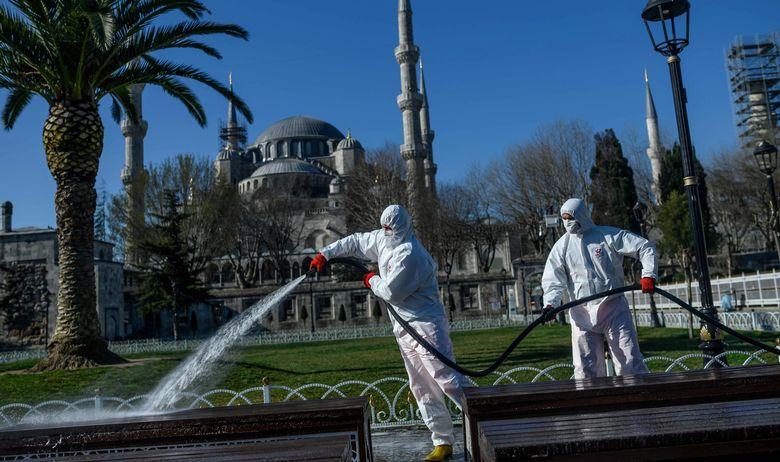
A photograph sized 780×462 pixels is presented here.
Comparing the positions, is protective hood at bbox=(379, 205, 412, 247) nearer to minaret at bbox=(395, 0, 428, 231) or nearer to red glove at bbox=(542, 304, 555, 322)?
red glove at bbox=(542, 304, 555, 322)

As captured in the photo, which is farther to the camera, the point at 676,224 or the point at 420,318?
the point at 676,224

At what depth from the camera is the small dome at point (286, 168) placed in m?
57.3

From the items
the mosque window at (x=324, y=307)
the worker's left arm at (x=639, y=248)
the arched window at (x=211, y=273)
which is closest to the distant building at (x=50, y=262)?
the arched window at (x=211, y=273)

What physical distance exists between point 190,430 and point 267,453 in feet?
3.18

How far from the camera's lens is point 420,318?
445cm

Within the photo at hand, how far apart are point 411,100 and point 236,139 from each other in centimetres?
3590

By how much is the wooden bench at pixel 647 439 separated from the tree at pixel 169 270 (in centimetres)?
2603

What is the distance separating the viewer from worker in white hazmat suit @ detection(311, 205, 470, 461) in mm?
4320

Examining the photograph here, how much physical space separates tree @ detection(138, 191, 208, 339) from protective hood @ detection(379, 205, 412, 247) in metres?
23.8

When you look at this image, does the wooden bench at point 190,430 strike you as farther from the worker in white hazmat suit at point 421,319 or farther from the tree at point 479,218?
the tree at point 479,218

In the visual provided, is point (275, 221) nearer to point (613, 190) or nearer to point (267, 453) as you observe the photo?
point (613, 190)

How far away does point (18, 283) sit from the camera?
2777 centimetres

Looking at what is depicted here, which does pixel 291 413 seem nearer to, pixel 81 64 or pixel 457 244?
pixel 81 64

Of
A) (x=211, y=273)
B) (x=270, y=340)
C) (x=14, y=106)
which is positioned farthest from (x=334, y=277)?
(x=14, y=106)
